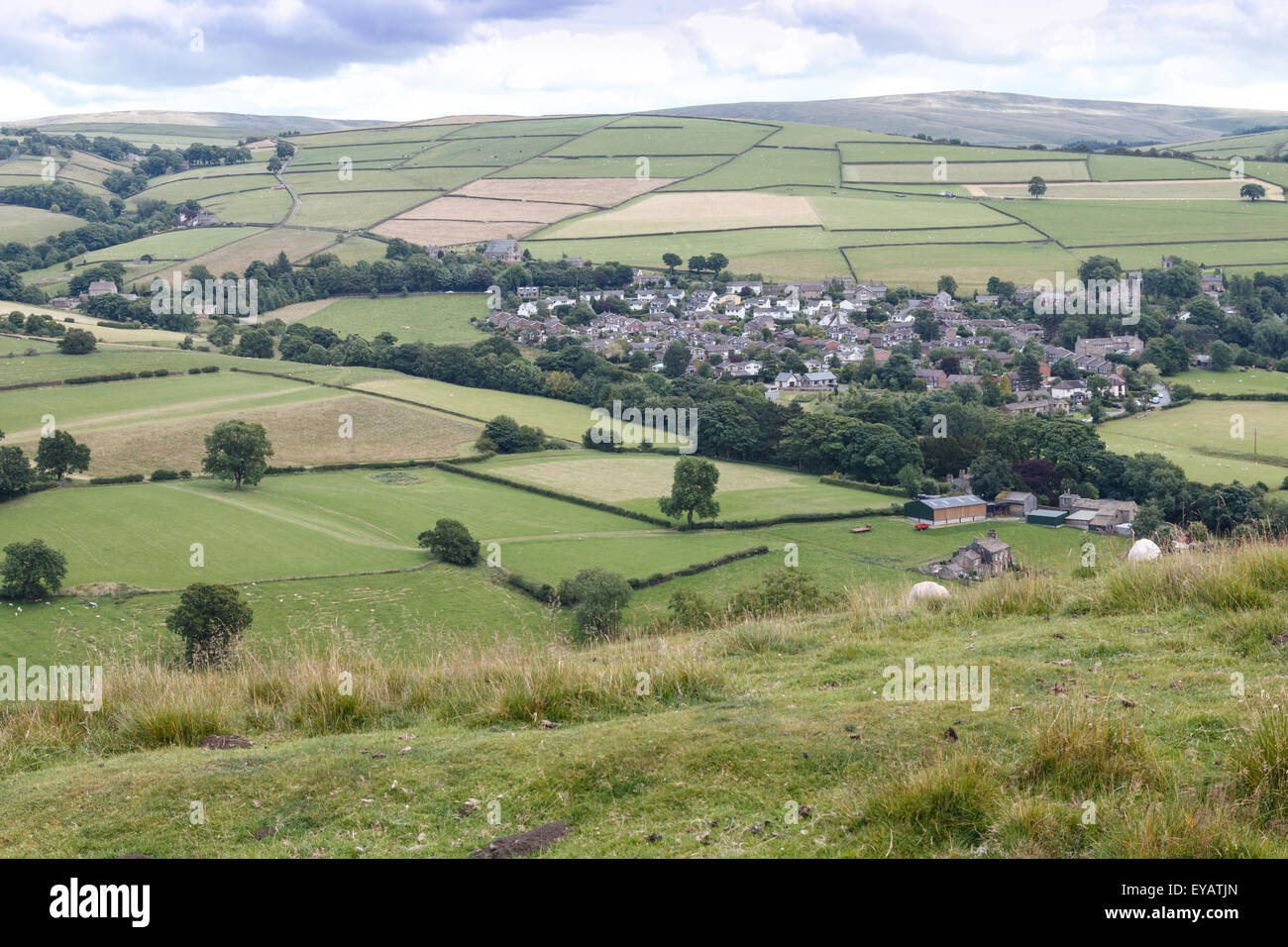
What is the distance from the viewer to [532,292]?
122938 millimetres

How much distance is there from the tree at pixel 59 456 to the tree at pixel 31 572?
16.5 metres

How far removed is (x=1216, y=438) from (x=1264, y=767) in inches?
2730

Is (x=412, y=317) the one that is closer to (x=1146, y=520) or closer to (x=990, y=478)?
(x=990, y=478)

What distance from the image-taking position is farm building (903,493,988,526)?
53.1 metres

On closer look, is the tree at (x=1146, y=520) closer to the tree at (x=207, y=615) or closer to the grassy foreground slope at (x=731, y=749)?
the tree at (x=207, y=615)

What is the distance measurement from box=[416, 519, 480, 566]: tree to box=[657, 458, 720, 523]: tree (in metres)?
11.1

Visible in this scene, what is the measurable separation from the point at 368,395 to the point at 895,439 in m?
39.0

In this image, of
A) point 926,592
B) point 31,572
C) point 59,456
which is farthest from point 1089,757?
point 59,456

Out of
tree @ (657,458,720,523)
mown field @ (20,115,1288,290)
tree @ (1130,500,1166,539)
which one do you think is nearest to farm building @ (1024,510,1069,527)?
tree @ (1130,500,1166,539)

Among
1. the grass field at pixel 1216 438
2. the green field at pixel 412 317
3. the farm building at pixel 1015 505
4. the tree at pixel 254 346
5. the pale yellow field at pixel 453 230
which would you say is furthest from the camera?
the pale yellow field at pixel 453 230

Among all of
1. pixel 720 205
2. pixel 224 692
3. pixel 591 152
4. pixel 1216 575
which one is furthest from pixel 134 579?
pixel 591 152

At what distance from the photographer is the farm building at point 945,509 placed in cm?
5309

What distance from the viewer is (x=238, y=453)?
174 feet

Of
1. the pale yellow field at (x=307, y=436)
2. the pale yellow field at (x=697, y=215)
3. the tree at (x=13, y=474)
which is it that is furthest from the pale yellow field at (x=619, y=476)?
the pale yellow field at (x=697, y=215)
